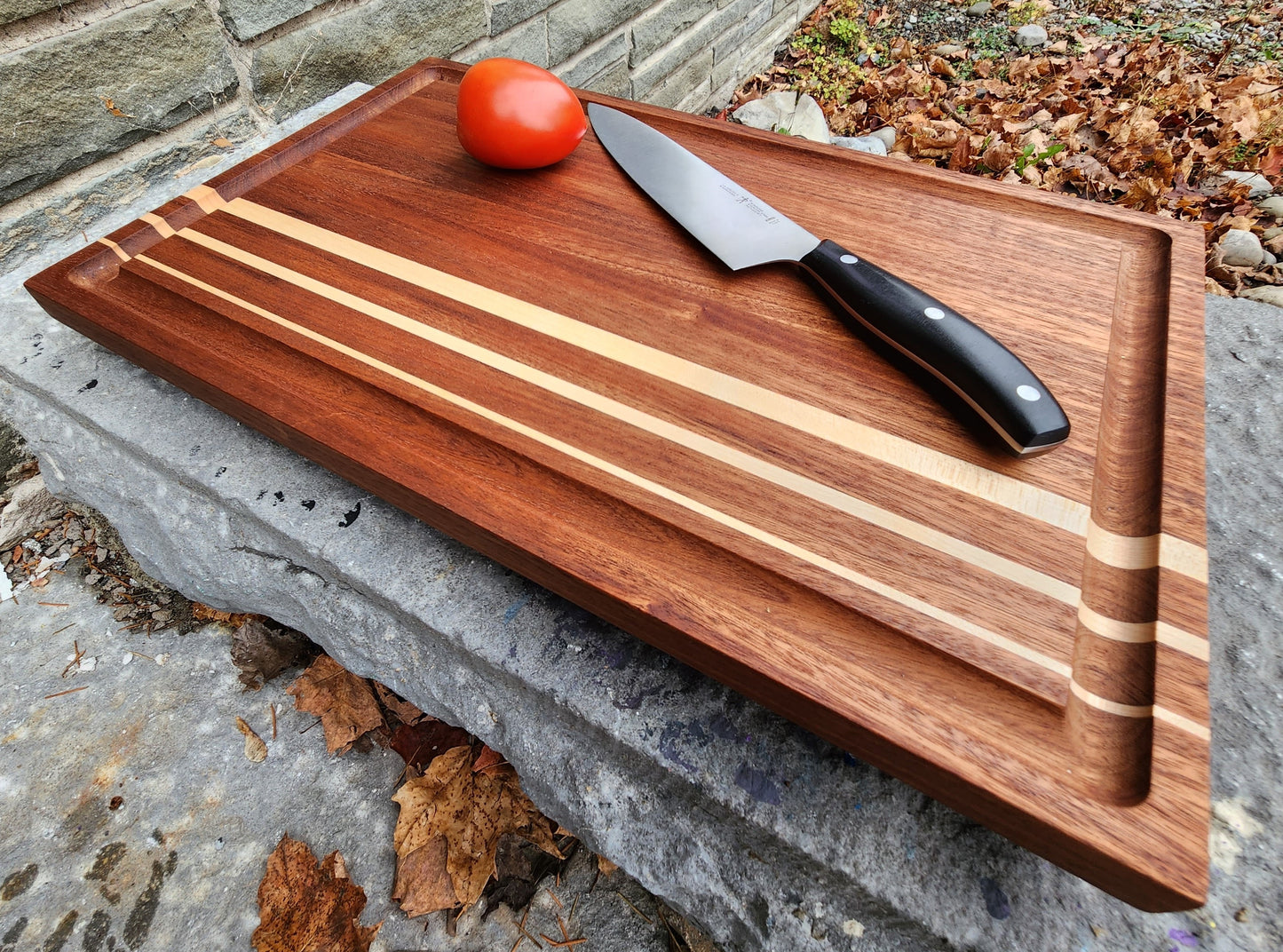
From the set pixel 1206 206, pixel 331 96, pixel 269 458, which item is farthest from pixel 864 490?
pixel 1206 206

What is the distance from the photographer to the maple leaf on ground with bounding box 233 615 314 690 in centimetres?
132

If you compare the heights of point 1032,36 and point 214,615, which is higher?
point 1032,36

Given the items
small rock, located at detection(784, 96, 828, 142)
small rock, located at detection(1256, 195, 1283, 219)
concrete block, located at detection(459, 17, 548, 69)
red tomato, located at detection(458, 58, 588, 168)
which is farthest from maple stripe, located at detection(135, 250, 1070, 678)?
A: small rock, located at detection(1256, 195, 1283, 219)

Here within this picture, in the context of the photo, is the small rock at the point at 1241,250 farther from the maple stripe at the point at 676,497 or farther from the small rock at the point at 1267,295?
the maple stripe at the point at 676,497

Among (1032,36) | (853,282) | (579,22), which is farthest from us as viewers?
(1032,36)

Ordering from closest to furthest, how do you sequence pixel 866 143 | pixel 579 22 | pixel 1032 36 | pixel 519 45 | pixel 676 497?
pixel 676 497 < pixel 519 45 < pixel 579 22 < pixel 866 143 < pixel 1032 36

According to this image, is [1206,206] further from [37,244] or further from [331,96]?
Result: [37,244]

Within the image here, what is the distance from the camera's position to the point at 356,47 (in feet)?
5.03

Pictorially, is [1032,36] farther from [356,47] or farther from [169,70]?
[169,70]

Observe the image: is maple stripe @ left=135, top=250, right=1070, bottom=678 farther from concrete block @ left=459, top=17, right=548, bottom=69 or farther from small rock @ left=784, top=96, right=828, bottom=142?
→ small rock @ left=784, top=96, right=828, bottom=142

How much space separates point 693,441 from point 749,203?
0.40m

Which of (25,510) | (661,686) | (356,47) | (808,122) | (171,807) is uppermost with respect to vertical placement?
(356,47)

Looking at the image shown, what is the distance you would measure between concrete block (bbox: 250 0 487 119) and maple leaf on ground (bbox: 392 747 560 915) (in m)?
1.31

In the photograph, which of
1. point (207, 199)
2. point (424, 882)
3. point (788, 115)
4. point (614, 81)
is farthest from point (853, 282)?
point (788, 115)
